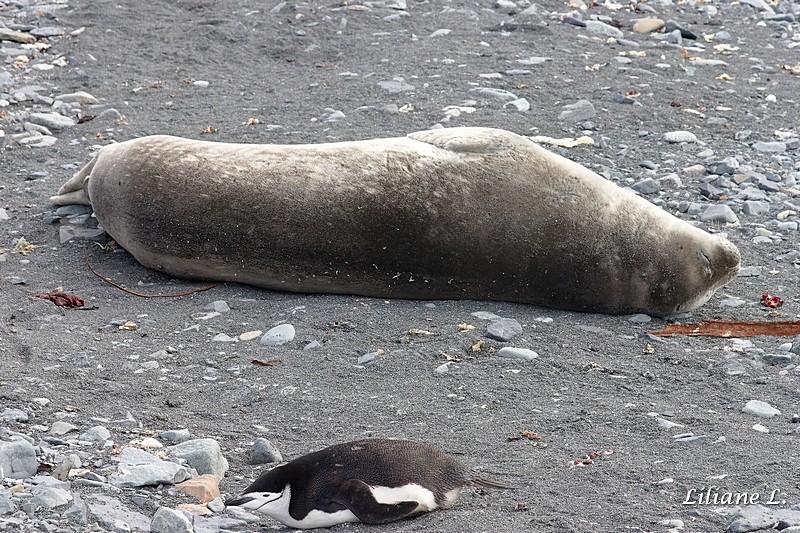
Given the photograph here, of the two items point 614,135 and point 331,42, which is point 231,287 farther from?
point 331,42

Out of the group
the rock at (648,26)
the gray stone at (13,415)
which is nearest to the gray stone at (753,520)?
the gray stone at (13,415)

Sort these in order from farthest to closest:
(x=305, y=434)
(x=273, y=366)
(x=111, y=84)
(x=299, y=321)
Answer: (x=111, y=84)
(x=299, y=321)
(x=273, y=366)
(x=305, y=434)

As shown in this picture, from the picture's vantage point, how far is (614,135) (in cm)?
690

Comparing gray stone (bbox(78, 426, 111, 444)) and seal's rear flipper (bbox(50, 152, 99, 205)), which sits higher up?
gray stone (bbox(78, 426, 111, 444))

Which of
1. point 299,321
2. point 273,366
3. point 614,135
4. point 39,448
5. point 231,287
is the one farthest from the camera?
point 614,135

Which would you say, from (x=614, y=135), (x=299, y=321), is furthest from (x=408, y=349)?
(x=614, y=135)

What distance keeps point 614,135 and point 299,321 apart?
3.13m

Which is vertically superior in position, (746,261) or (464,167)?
(464,167)

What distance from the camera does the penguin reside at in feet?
9.80

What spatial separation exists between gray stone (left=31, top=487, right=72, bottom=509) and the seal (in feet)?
6.95

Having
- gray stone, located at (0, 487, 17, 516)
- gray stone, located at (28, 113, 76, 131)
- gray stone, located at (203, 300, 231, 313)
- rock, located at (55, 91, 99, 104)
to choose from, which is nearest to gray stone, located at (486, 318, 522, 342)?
gray stone, located at (203, 300, 231, 313)

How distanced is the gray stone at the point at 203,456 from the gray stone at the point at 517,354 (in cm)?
139

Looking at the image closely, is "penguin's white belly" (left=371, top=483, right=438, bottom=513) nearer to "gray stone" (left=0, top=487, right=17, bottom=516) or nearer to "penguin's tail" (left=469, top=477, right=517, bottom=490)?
"penguin's tail" (left=469, top=477, right=517, bottom=490)

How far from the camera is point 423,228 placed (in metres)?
4.78
